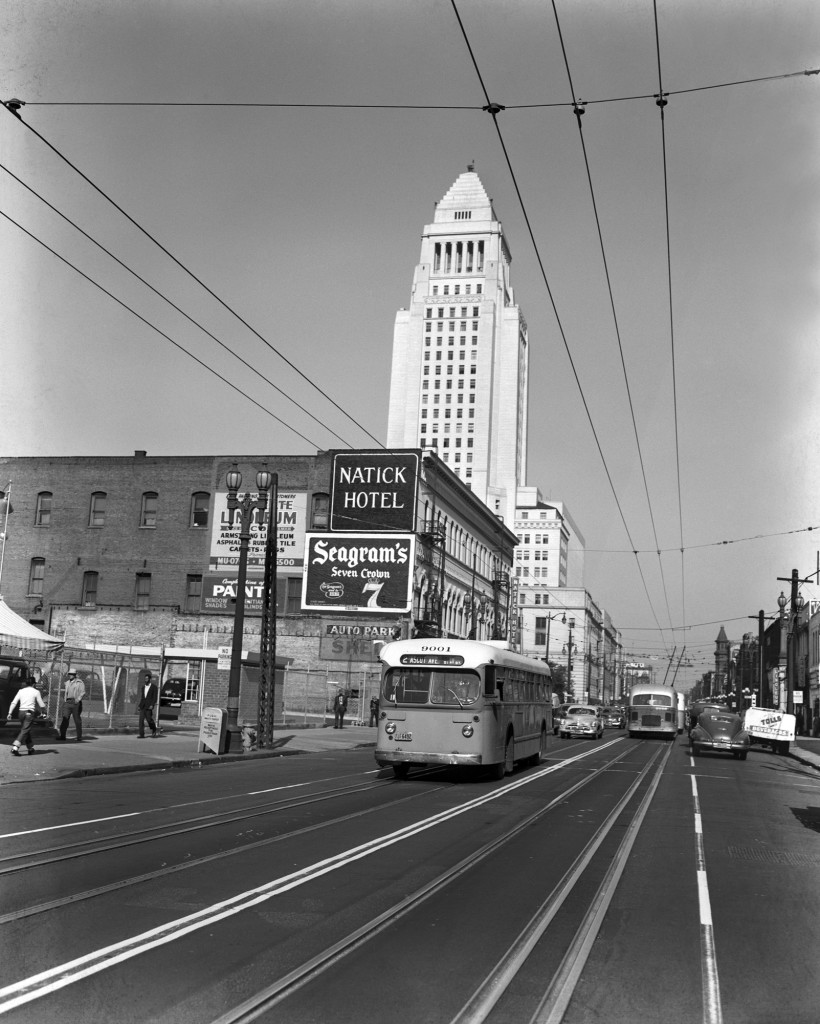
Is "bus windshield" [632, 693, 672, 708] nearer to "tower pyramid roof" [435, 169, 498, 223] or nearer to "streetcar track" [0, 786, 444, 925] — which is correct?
"streetcar track" [0, 786, 444, 925]

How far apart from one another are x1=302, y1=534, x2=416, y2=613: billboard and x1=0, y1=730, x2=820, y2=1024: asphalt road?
3954 centimetres

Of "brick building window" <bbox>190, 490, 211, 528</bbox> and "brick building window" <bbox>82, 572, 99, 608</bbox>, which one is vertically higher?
"brick building window" <bbox>190, 490, 211, 528</bbox>

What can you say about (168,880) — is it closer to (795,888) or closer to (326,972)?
(326,972)

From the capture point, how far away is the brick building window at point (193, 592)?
60062 mm

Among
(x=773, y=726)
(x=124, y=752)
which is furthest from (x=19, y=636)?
(x=773, y=726)

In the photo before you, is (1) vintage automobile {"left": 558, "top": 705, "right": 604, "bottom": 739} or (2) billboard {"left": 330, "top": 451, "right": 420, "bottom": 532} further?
(2) billboard {"left": 330, "top": 451, "right": 420, "bottom": 532}

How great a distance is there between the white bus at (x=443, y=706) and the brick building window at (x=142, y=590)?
42.5 m

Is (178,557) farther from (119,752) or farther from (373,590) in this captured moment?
(119,752)

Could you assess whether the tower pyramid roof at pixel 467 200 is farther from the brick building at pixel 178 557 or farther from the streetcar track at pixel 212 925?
the streetcar track at pixel 212 925

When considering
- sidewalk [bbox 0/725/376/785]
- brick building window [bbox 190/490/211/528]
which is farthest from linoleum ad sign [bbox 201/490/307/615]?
sidewalk [bbox 0/725/376/785]

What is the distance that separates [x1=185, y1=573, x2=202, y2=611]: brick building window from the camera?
197 ft

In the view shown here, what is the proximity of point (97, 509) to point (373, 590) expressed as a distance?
61.9ft

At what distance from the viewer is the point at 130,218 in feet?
46.3

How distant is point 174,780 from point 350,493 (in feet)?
130
